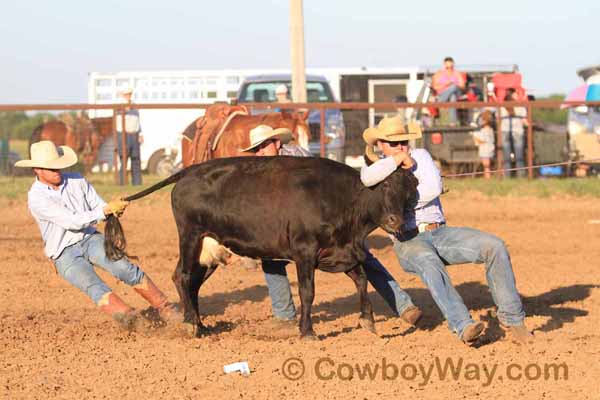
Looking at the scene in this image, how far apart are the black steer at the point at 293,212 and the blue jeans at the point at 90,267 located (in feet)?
0.57

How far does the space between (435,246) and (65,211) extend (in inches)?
107

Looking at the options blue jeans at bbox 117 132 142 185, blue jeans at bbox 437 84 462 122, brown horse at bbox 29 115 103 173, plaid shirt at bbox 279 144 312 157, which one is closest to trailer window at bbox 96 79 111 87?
brown horse at bbox 29 115 103 173

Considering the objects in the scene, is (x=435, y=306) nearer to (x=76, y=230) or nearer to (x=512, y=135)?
(x=76, y=230)

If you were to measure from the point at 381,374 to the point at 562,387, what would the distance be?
1.09m

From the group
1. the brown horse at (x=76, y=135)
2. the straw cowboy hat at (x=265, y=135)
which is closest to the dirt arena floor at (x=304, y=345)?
the straw cowboy hat at (x=265, y=135)

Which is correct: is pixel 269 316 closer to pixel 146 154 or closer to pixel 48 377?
pixel 48 377

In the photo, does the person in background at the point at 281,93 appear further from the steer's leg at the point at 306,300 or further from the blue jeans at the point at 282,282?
the steer's leg at the point at 306,300

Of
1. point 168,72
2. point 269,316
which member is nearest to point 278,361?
point 269,316

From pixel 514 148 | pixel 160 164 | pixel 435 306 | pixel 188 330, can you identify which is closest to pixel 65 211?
pixel 188 330

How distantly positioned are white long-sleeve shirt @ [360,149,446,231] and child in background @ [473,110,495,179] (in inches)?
395

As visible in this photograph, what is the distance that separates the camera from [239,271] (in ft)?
38.6

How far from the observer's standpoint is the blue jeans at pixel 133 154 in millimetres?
17719

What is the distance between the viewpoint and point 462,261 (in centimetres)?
780

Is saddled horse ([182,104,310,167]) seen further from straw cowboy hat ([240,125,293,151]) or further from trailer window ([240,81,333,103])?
trailer window ([240,81,333,103])
